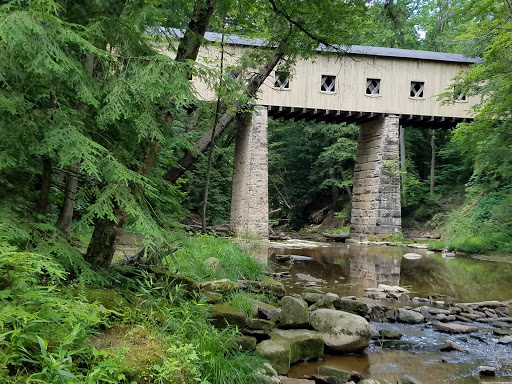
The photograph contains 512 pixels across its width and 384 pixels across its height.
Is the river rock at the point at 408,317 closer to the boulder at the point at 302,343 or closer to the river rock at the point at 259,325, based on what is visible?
the boulder at the point at 302,343

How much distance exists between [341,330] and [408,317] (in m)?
1.74

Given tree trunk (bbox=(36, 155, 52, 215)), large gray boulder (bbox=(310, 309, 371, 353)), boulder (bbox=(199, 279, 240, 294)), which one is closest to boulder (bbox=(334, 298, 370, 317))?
large gray boulder (bbox=(310, 309, 371, 353))

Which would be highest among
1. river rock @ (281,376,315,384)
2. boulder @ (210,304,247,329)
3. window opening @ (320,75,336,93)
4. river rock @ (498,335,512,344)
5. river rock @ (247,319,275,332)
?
window opening @ (320,75,336,93)

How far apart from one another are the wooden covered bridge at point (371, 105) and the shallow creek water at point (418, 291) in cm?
275

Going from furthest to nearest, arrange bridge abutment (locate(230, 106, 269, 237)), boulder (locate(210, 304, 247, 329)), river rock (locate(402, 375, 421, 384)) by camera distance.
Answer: bridge abutment (locate(230, 106, 269, 237))
boulder (locate(210, 304, 247, 329))
river rock (locate(402, 375, 421, 384))

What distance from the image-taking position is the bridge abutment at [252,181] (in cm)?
1505

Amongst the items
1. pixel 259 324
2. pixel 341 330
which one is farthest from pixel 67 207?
pixel 341 330

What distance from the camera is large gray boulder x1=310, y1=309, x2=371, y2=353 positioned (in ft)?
13.2

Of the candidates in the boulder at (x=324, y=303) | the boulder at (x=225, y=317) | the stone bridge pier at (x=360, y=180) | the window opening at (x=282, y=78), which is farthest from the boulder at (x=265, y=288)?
the stone bridge pier at (x=360, y=180)

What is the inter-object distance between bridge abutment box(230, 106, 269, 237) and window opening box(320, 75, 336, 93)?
2946mm

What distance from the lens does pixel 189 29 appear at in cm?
371

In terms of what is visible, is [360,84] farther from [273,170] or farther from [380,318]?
[380,318]

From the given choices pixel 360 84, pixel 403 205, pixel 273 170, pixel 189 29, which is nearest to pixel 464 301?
pixel 189 29

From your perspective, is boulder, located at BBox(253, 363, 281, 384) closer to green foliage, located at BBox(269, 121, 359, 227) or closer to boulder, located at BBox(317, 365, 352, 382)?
boulder, located at BBox(317, 365, 352, 382)
